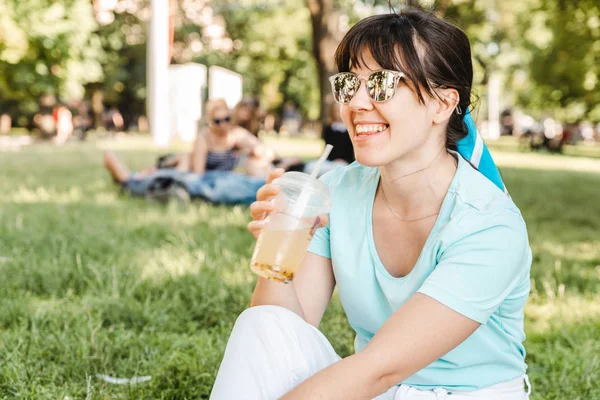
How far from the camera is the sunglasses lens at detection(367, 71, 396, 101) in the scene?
1.76 m

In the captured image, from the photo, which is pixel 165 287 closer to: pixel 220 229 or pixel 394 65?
pixel 220 229

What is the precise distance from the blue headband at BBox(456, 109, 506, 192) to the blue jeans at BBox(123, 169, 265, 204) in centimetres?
495

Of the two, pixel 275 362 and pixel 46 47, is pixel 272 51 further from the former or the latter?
pixel 275 362

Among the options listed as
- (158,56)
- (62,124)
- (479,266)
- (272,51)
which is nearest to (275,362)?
(479,266)

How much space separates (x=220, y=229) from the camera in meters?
5.46

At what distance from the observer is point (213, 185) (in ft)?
23.7

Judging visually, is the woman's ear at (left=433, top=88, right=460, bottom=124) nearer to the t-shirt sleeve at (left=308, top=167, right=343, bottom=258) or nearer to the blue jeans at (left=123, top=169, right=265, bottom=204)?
the t-shirt sleeve at (left=308, top=167, right=343, bottom=258)

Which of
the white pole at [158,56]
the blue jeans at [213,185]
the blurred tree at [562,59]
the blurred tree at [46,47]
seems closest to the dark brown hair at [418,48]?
the blue jeans at [213,185]

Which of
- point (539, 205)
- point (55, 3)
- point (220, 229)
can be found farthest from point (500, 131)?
point (220, 229)

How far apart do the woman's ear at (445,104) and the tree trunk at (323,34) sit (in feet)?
33.4

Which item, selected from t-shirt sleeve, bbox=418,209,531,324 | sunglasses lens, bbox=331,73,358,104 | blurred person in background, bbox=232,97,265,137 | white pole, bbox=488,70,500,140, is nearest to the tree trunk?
blurred person in background, bbox=232,97,265,137

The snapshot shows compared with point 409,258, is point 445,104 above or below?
above

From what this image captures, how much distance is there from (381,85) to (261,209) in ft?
1.47

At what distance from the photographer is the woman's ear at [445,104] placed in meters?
1.82
